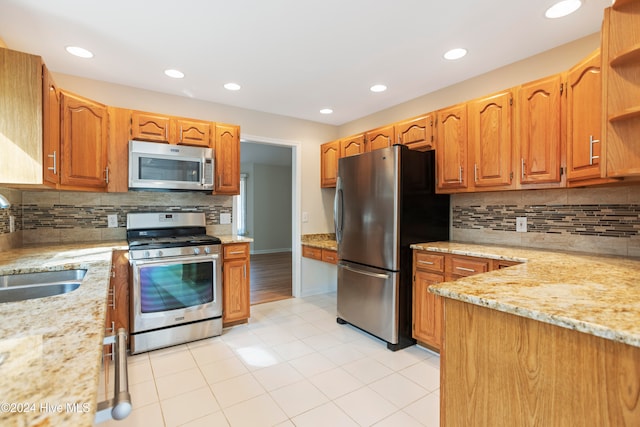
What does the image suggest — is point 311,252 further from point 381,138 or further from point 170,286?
point 170,286

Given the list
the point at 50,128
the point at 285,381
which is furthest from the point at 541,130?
the point at 50,128

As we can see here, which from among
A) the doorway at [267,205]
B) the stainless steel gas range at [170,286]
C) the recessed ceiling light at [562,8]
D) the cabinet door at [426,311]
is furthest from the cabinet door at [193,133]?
the doorway at [267,205]

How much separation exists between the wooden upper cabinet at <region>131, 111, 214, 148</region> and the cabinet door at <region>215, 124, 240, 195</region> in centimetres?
11

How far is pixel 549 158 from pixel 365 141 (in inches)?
71.7

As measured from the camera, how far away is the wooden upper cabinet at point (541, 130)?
2.10m

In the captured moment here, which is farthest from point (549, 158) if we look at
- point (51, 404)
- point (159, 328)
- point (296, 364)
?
point (159, 328)

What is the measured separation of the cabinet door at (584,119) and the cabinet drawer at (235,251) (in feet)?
8.78

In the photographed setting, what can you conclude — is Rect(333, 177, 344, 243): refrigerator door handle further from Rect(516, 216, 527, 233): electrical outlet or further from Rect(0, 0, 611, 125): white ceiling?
Rect(516, 216, 527, 233): electrical outlet

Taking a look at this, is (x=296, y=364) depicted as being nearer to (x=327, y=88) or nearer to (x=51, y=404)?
(x=51, y=404)

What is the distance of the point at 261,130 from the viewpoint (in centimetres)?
384

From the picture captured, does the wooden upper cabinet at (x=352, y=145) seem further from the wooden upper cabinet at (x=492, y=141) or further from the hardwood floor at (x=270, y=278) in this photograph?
the hardwood floor at (x=270, y=278)

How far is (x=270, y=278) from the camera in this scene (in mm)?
5227

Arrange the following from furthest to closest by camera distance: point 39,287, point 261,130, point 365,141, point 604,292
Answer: point 261,130 → point 365,141 → point 39,287 → point 604,292

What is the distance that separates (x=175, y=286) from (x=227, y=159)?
4.44 feet
